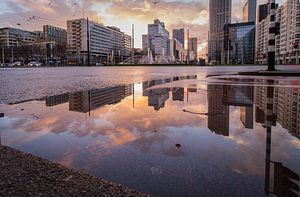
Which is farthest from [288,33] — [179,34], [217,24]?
[179,34]

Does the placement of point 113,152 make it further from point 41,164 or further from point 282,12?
point 282,12

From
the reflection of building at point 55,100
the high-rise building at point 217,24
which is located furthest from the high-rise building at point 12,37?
the reflection of building at point 55,100

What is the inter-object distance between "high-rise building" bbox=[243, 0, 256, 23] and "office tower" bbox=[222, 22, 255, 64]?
745cm

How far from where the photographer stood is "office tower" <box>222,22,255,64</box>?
130875 millimetres

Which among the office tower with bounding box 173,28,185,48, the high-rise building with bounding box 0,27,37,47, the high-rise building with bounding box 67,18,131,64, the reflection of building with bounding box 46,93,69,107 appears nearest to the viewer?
the reflection of building with bounding box 46,93,69,107

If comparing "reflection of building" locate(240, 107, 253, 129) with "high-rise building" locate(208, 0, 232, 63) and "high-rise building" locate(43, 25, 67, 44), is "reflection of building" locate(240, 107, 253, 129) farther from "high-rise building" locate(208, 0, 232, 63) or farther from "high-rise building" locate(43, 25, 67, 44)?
"high-rise building" locate(43, 25, 67, 44)

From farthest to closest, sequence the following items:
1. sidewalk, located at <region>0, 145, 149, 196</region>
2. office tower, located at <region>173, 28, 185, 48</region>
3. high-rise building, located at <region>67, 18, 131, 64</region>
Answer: office tower, located at <region>173, 28, 185, 48</region> < high-rise building, located at <region>67, 18, 131, 64</region> < sidewalk, located at <region>0, 145, 149, 196</region>

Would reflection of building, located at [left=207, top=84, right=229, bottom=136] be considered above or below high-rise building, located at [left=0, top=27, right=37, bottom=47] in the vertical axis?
below

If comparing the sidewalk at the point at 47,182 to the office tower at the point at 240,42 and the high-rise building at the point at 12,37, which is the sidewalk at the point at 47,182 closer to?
the office tower at the point at 240,42

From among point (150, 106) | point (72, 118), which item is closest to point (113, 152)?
point (72, 118)

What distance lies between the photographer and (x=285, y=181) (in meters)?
2.44

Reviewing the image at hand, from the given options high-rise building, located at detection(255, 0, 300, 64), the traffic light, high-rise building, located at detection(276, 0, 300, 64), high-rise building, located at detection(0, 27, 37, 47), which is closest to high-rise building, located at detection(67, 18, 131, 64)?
high-rise building, located at detection(0, 27, 37, 47)

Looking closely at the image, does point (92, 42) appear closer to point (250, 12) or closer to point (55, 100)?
point (250, 12)

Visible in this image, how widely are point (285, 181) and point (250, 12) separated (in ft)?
575
